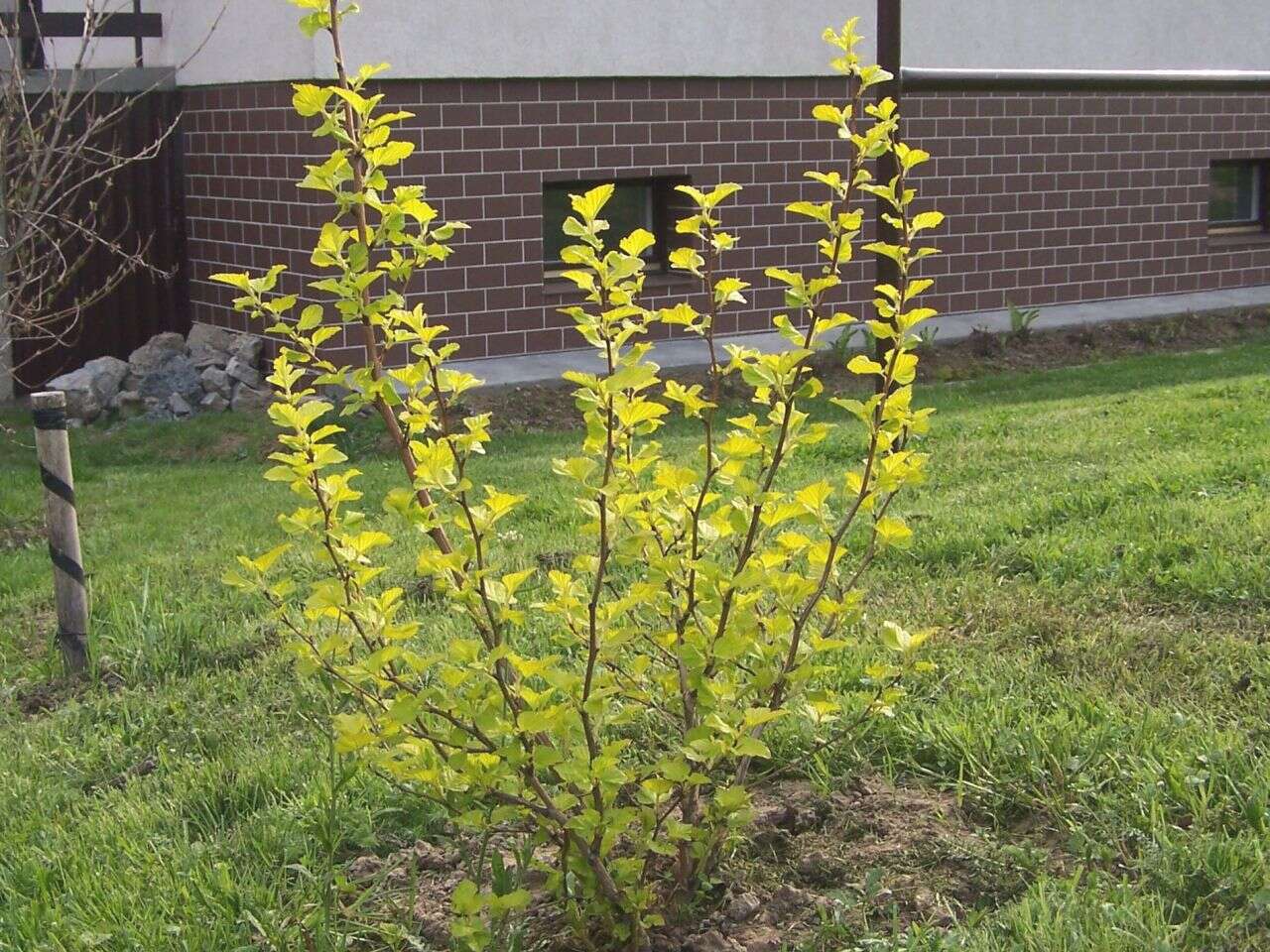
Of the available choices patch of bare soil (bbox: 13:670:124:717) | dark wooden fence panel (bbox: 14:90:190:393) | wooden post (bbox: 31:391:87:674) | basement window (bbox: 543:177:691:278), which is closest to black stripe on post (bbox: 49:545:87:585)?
wooden post (bbox: 31:391:87:674)

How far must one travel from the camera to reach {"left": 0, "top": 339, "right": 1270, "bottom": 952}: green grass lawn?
3.32 m

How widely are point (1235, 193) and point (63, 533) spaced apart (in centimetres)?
1280

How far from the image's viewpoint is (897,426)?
10.3ft

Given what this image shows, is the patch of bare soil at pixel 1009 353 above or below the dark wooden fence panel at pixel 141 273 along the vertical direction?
below

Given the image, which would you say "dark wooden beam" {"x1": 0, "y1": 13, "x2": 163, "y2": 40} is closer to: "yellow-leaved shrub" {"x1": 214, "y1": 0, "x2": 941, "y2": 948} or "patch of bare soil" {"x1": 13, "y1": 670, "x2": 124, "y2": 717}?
"patch of bare soil" {"x1": 13, "y1": 670, "x2": 124, "y2": 717}

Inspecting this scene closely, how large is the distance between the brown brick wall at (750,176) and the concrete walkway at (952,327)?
0.18m

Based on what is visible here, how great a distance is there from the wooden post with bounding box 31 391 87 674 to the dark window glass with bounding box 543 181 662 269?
263 inches

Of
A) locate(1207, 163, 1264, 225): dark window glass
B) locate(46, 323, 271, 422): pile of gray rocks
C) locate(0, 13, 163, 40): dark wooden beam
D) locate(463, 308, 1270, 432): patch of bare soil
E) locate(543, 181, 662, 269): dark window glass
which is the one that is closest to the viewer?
locate(463, 308, 1270, 432): patch of bare soil

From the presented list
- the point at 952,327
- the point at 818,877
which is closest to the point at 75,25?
the point at 952,327

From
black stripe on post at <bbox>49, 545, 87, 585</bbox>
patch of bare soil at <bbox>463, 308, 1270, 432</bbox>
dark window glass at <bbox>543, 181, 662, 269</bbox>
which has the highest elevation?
dark window glass at <bbox>543, 181, 662, 269</bbox>

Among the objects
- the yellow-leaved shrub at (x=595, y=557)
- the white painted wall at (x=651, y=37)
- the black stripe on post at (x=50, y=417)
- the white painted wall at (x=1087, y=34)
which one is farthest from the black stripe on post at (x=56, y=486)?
the white painted wall at (x=1087, y=34)

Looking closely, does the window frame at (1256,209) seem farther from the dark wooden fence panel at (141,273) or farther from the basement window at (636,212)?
the dark wooden fence panel at (141,273)

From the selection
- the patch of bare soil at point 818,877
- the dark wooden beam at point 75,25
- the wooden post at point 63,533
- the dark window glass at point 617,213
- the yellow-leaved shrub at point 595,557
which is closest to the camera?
the yellow-leaved shrub at point 595,557

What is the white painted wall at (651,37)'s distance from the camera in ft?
34.1
